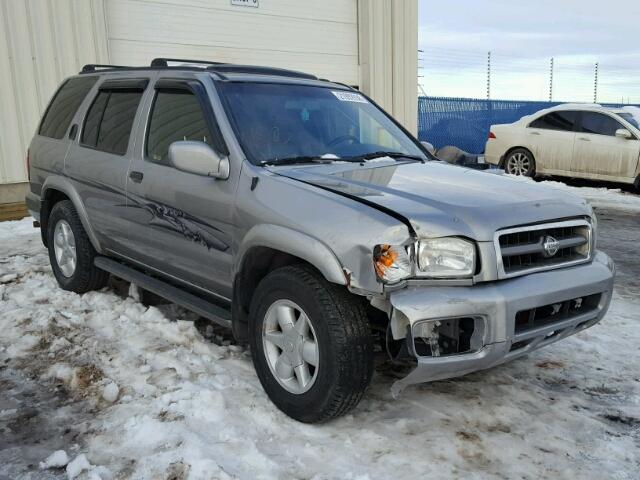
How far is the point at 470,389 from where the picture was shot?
3.55m

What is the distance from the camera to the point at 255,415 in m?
3.19

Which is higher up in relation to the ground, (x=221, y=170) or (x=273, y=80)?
(x=273, y=80)

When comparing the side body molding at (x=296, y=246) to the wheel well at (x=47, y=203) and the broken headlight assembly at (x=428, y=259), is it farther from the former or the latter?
the wheel well at (x=47, y=203)

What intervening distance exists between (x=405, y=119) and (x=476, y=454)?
1078cm

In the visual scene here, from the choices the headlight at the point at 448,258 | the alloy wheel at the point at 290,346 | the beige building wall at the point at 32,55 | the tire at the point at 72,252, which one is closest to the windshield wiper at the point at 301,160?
the alloy wheel at the point at 290,346

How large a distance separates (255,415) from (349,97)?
2.44 m

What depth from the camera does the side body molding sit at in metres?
2.81

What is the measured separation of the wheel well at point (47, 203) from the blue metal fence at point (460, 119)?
12.7 metres

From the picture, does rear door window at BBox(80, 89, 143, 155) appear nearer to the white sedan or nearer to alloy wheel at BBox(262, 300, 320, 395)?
alloy wheel at BBox(262, 300, 320, 395)

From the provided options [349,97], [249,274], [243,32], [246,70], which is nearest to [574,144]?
[243,32]

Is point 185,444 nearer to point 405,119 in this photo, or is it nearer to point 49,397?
point 49,397

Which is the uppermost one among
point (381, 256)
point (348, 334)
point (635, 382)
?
point (381, 256)

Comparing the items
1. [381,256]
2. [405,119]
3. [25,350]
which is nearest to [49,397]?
[25,350]

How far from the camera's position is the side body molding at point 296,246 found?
2814 mm
